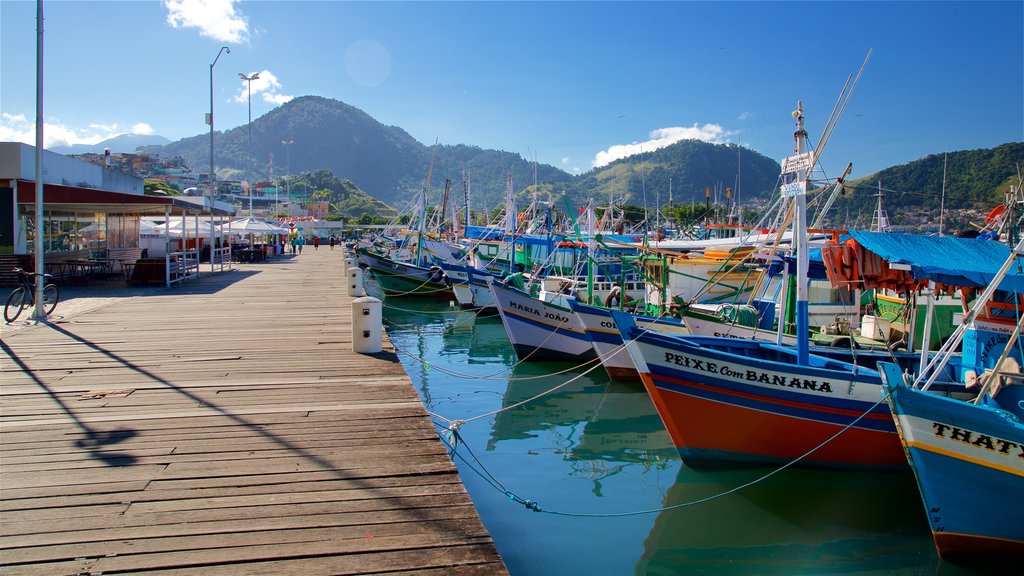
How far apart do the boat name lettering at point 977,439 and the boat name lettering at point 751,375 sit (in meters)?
1.68

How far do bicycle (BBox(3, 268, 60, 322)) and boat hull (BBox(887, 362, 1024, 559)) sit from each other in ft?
48.4

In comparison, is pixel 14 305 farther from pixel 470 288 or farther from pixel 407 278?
pixel 407 278

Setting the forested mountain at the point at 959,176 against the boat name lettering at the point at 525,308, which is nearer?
the boat name lettering at the point at 525,308

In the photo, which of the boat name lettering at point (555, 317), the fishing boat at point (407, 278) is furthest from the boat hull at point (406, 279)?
the boat name lettering at point (555, 317)

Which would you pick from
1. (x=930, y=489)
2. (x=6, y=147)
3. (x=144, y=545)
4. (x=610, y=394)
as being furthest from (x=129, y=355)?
(x=6, y=147)

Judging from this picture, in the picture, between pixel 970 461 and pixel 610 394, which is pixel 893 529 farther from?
pixel 610 394

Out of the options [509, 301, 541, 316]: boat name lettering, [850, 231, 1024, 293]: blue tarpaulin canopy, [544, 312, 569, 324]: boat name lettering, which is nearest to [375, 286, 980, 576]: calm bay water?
[850, 231, 1024, 293]: blue tarpaulin canopy

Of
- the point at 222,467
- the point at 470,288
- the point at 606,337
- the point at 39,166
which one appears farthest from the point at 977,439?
the point at 470,288

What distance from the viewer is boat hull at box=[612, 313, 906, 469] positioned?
8070mm

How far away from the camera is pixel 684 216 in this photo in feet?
285

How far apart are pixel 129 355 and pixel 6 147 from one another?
15.6 m

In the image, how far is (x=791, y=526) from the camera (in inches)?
307

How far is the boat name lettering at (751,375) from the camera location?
8055 mm

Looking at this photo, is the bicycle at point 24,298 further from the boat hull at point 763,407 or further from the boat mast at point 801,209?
the boat mast at point 801,209
